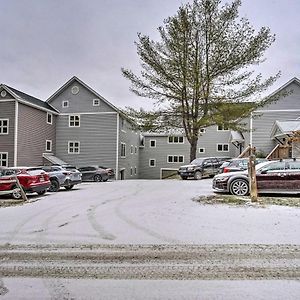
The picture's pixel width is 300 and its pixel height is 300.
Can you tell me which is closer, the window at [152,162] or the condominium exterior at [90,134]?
the condominium exterior at [90,134]

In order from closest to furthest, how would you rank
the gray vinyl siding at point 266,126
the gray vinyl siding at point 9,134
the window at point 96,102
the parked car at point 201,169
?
the parked car at point 201,169, the gray vinyl siding at point 9,134, the gray vinyl siding at point 266,126, the window at point 96,102

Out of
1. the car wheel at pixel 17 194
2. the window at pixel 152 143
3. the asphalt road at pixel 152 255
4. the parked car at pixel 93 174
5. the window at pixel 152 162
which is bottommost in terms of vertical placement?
the asphalt road at pixel 152 255

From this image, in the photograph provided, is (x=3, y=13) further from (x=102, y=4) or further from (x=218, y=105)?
(x=218, y=105)

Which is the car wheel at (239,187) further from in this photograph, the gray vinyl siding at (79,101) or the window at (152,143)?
the window at (152,143)

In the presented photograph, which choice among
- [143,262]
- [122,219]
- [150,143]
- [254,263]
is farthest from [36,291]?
[150,143]

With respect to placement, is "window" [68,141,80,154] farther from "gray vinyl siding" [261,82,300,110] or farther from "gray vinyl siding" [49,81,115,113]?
"gray vinyl siding" [261,82,300,110]

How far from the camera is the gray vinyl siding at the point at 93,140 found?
33594 mm

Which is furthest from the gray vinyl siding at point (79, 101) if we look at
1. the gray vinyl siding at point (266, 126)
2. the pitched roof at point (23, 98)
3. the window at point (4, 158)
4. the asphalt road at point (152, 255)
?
the asphalt road at point (152, 255)

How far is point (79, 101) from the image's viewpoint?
3412 centimetres

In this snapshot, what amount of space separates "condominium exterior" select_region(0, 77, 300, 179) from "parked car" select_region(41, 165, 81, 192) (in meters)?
10.7

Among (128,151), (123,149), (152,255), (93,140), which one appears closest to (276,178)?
(152,255)

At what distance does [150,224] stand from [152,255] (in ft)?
7.83

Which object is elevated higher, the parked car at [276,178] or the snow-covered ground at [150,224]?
the parked car at [276,178]

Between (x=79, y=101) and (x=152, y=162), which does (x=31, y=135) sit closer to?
(x=79, y=101)
